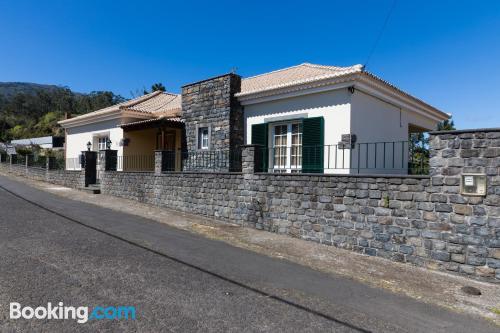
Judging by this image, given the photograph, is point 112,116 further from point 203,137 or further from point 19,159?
point 19,159

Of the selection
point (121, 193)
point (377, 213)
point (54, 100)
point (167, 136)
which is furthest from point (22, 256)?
point (54, 100)

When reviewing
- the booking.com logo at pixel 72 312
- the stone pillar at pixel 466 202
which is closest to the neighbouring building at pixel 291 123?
the stone pillar at pixel 466 202

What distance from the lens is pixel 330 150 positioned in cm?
1030

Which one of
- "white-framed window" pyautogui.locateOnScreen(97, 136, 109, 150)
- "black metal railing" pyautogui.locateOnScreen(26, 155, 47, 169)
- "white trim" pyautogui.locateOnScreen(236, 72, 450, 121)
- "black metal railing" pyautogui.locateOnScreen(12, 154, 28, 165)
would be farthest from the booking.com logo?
"black metal railing" pyautogui.locateOnScreen(12, 154, 28, 165)

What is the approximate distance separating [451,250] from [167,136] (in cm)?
1379

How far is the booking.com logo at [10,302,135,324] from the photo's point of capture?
3641 mm

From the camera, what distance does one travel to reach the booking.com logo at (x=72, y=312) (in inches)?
143

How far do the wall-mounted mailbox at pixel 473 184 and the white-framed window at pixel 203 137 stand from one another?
9549 millimetres

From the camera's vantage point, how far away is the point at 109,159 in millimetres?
15352

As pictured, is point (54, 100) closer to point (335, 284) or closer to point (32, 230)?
point (32, 230)

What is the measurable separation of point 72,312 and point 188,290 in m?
1.38

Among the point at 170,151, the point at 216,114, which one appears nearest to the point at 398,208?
the point at 216,114

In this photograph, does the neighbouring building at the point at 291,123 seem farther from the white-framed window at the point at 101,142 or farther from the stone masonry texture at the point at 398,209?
the white-framed window at the point at 101,142

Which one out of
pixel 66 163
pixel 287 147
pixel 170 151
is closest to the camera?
pixel 287 147
